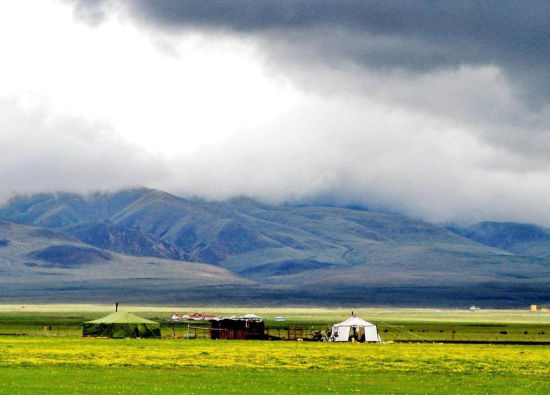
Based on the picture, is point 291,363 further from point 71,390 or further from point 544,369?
point 71,390

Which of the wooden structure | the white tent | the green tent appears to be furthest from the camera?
the wooden structure

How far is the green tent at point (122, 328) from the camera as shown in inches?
3944

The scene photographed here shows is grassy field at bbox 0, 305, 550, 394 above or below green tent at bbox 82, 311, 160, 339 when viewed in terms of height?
below

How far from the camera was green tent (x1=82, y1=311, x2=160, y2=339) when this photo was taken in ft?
329

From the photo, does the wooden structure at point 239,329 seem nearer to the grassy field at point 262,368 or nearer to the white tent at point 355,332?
the white tent at point 355,332

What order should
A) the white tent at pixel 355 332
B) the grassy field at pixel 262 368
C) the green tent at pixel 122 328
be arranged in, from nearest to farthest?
the grassy field at pixel 262 368 < the white tent at pixel 355 332 < the green tent at pixel 122 328

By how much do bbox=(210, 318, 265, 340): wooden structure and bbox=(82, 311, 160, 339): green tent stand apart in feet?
22.5

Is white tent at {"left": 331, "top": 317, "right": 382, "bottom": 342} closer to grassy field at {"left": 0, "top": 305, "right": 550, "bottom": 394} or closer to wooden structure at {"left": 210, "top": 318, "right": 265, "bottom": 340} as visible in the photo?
wooden structure at {"left": 210, "top": 318, "right": 265, "bottom": 340}

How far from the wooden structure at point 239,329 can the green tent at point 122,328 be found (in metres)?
6.84

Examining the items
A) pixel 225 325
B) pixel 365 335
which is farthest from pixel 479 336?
pixel 225 325

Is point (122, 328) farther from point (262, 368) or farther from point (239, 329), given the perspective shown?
point (262, 368)

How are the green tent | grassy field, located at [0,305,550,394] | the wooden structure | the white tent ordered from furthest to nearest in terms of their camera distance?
the wooden structure → the green tent → the white tent → grassy field, located at [0,305,550,394]

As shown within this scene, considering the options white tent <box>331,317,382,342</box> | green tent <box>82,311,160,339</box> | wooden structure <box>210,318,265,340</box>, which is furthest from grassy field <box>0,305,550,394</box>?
wooden structure <box>210,318,265,340</box>

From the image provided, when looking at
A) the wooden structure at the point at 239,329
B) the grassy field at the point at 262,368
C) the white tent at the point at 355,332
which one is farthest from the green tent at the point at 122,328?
Answer: the white tent at the point at 355,332
